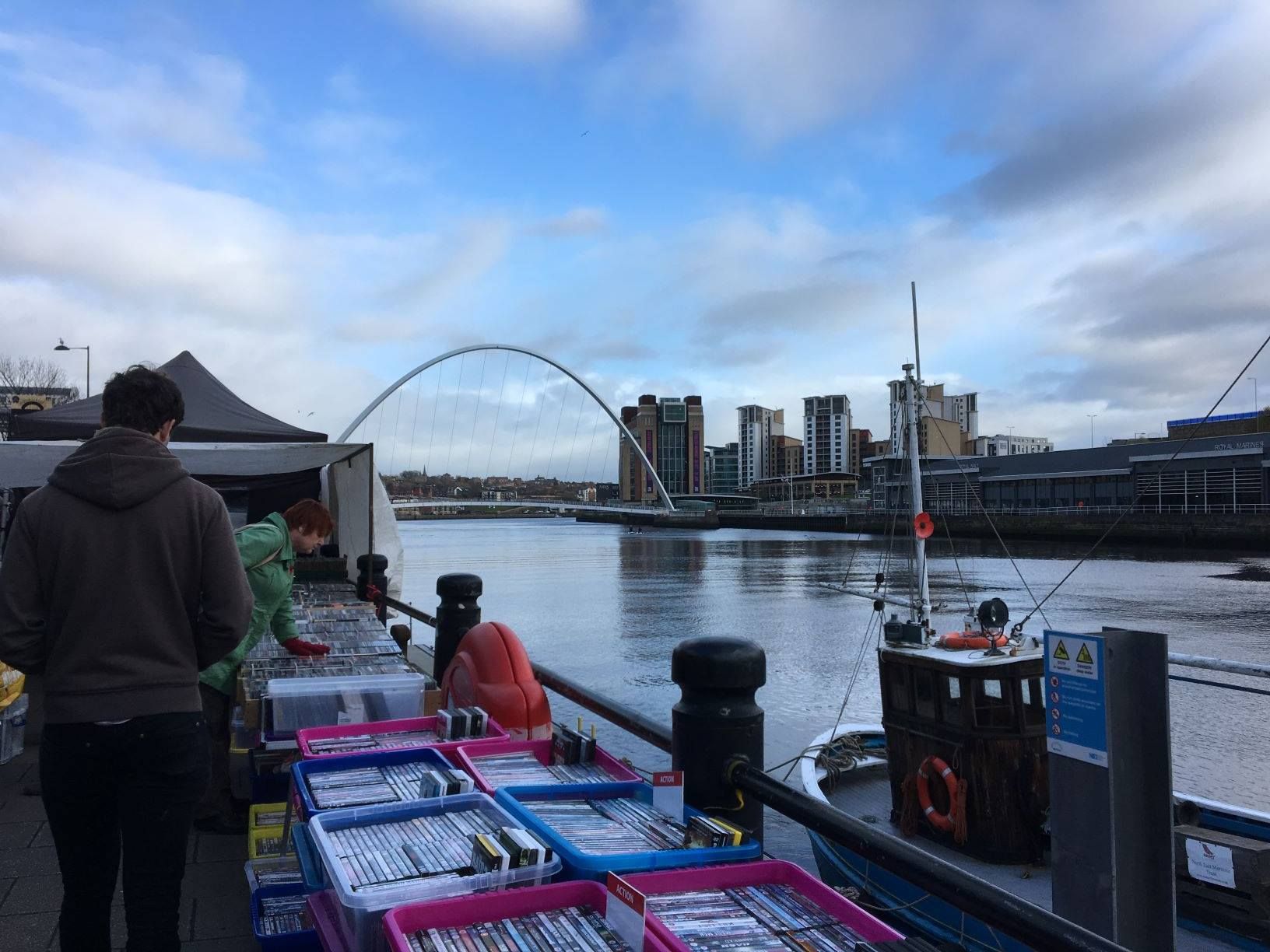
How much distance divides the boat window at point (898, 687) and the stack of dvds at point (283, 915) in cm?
527

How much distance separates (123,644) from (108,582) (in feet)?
0.54

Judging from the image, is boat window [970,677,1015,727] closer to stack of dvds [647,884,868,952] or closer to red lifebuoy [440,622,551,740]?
red lifebuoy [440,622,551,740]

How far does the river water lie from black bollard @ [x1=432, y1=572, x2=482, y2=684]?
17.9 ft

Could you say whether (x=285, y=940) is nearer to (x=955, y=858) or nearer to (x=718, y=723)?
(x=718, y=723)

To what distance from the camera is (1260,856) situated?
5.72 metres

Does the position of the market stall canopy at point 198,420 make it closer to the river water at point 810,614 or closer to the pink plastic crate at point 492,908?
the river water at point 810,614

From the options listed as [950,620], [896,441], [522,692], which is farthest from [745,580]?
[522,692]

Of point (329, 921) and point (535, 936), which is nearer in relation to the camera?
point (535, 936)

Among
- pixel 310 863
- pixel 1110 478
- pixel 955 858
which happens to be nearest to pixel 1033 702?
pixel 955 858

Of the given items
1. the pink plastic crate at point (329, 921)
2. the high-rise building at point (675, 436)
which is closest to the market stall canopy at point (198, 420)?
the pink plastic crate at point (329, 921)

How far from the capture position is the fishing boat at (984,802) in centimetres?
593

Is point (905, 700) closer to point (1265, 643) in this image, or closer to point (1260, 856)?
point (1260, 856)

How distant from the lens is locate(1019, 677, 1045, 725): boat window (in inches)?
274

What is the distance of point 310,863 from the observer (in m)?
2.82
